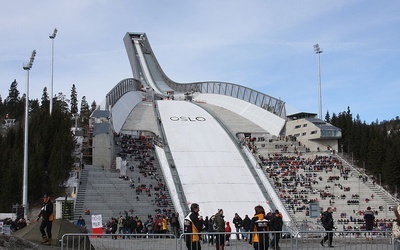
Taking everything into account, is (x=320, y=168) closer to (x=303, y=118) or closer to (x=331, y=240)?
(x=303, y=118)

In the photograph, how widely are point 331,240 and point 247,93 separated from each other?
44878 mm

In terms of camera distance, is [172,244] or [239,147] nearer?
[172,244]

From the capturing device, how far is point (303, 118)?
4834cm

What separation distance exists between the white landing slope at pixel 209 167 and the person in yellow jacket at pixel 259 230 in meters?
20.7

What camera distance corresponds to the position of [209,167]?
4025 centimetres

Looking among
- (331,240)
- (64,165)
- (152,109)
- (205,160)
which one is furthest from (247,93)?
(331,240)

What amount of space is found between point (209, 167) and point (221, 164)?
1058mm

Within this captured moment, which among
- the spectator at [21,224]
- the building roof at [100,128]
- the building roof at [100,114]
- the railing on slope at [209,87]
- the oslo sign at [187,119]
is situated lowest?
the spectator at [21,224]

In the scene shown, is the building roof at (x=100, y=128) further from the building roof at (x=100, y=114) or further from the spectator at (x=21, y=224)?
the spectator at (x=21, y=224)

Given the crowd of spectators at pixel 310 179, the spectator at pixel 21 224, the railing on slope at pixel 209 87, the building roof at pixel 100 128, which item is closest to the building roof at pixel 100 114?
the building roof at pixel 100 128

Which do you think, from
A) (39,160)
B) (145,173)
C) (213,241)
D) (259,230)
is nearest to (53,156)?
(39,160)

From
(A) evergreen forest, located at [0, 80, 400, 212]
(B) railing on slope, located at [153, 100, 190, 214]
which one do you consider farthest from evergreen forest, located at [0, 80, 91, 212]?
(B) railing on slope, located at [153, 100, 190, 214]

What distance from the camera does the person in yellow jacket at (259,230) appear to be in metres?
11.4

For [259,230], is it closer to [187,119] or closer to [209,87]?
[187,119]
